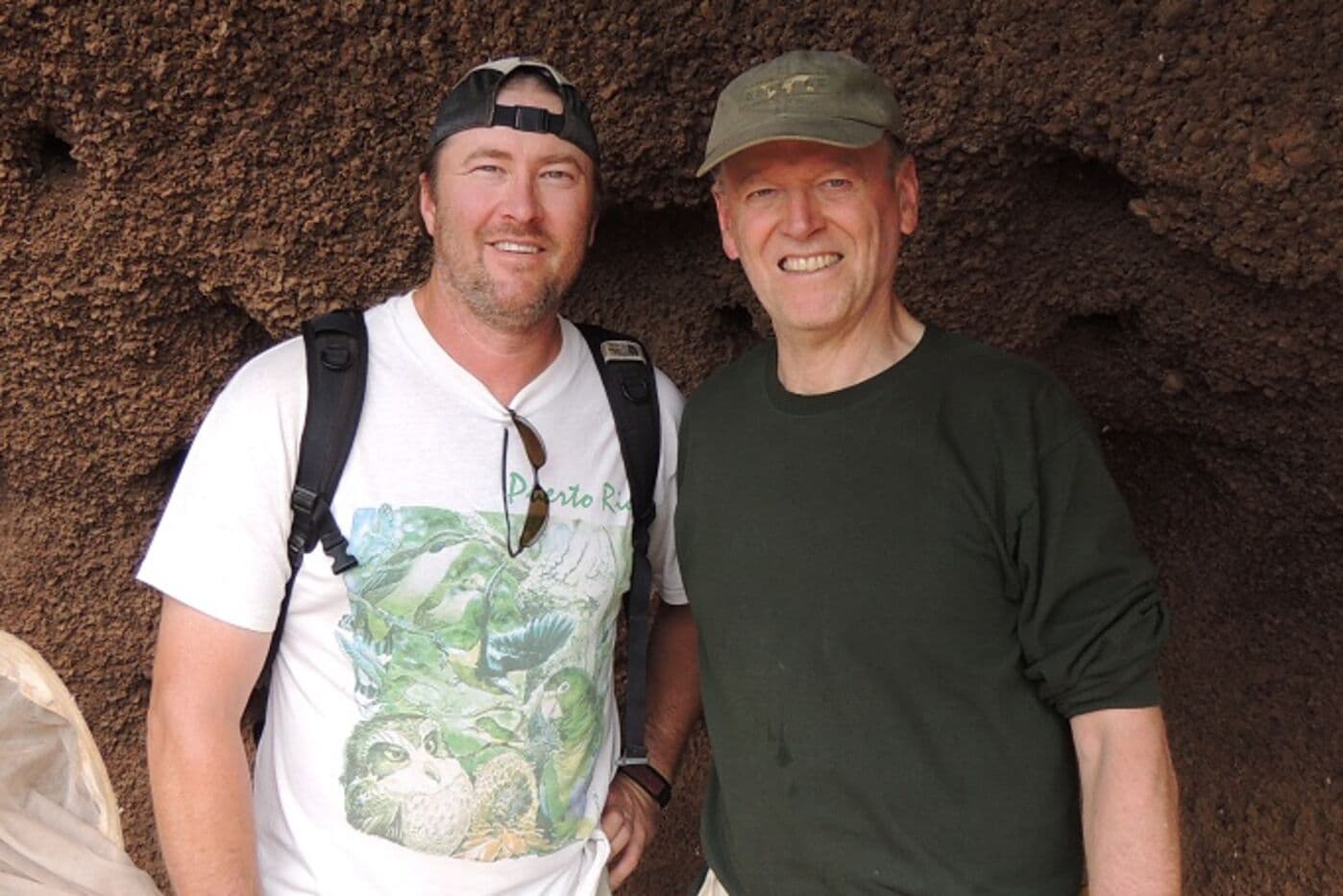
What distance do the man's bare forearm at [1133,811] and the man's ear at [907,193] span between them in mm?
495

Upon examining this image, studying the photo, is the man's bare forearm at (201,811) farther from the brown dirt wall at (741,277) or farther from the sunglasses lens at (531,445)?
the brown dirt wall at (741,277)

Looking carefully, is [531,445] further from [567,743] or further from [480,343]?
[567,743]

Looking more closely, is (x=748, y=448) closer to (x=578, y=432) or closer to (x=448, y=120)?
(x=578, y=432)

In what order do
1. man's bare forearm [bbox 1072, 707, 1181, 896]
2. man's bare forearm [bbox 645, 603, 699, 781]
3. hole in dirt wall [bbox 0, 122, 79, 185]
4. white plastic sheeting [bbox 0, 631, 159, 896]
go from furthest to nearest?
hole in dirt wall [bbox 0, 122, 79, 185]
man's bare forearm [bbox 645, 603, 699, 781]
man's bare forearm [bbox 1072, 707, 1181, 896]
white plastic sheeting [bbox 0, 631, 159, 896]

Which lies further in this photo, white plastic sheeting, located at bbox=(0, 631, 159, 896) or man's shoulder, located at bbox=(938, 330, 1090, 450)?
man's shoulder, located at bbox=(938, 330, 1090, 450)

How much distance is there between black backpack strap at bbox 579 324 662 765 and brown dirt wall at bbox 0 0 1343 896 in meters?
0.37

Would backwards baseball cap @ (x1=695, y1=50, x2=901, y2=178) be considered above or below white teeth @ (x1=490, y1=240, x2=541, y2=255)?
above

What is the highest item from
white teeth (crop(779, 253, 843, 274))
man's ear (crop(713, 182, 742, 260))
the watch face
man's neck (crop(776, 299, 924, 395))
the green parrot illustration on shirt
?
man's ear (crop(713, 182, 742, 260))

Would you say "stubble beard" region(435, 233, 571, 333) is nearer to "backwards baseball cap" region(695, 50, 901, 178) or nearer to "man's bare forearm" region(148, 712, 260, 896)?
"backwards baseball cap" region(695, 50, 901, 178)

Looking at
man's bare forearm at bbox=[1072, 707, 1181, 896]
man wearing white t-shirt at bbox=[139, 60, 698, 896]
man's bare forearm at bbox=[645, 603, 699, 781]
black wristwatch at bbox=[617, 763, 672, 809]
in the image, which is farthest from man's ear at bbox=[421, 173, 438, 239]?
man's bare forearm at bbox=[1072, 707, 1181, 896]

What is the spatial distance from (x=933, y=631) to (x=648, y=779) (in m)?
0.45

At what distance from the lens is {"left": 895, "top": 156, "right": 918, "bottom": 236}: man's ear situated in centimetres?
124

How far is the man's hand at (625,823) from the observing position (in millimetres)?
1365

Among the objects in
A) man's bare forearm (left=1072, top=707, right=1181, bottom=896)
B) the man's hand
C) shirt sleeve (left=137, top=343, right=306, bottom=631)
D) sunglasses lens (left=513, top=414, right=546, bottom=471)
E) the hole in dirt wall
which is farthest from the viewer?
the hole in dirt wall
